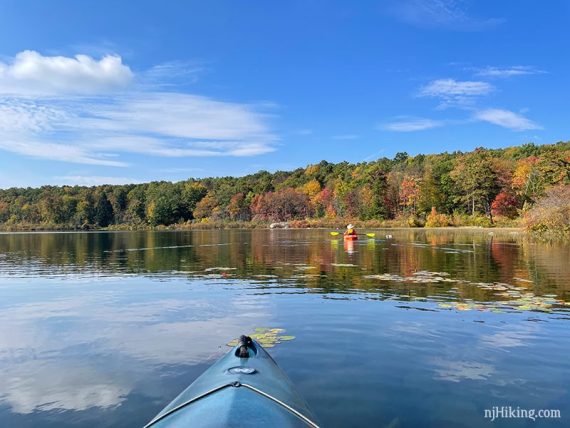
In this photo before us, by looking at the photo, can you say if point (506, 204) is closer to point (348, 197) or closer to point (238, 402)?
point (348, 197)

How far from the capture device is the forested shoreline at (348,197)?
236ft

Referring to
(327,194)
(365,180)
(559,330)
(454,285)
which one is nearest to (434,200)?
(365,180)

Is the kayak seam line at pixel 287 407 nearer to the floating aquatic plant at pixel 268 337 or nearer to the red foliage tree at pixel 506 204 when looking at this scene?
the floating aquatic plant at pixel 268 337

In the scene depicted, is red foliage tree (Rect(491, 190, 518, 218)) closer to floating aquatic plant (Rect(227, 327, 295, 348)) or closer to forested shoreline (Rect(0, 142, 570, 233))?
forested shoreline (Rect(0, 142, 570, 233))

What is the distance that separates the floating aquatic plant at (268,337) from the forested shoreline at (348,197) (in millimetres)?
38446

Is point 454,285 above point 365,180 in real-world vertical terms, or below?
below

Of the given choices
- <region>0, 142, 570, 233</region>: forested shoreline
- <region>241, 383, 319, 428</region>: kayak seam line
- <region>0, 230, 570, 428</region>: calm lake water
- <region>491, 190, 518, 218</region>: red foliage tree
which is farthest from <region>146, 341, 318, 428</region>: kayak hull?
<region>491, 190, 518, 218</region>: red foliage tree

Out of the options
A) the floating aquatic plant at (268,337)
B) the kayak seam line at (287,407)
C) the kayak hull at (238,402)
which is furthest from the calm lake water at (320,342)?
the kayak seam line at (287,407)

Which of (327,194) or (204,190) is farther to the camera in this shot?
(204,190)

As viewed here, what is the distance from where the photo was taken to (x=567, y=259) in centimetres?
2422

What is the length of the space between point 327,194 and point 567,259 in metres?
88.9

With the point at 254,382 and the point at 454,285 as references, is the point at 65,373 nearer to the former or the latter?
the point at 254,382

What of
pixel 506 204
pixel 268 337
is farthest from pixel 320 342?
pixel 506 204

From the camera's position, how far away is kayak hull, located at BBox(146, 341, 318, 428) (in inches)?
164
